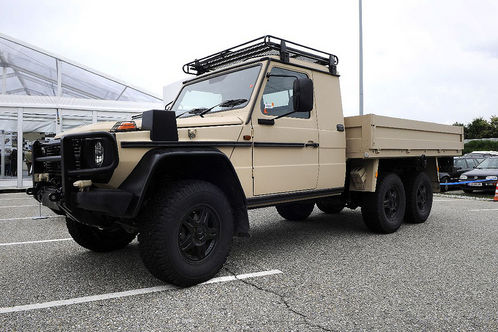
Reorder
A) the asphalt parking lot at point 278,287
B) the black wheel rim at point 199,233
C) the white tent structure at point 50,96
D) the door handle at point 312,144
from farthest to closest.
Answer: the white tent structure at point 50,96 → the door handle at point 312,144 → the black wheel rim at point 199,233 → the asphalt parking lot at point 278,287

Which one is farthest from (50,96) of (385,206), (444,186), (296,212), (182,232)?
(444,186)

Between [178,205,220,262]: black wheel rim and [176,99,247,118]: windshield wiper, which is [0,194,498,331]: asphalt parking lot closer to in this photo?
[178,205,220,262]: black wheel rim

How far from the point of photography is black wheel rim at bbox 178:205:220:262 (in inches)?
128

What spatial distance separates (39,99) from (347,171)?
45.0ft

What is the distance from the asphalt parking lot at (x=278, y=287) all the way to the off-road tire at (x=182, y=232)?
18 cm

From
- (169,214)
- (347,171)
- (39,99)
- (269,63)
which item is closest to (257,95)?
(269,63)

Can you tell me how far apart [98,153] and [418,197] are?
536 cm

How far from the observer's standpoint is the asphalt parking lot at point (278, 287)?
263 centimetres

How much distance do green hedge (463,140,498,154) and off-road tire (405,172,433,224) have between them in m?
26.2

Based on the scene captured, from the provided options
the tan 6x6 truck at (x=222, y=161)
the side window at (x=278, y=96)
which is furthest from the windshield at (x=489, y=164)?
the side window at (x=278, y=96)

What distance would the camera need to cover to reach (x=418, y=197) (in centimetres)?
641

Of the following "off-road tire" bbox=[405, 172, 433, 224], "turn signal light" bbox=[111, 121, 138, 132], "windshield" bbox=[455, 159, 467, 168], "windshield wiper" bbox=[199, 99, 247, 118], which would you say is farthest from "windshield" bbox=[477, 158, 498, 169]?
"turn signal light" bbox=[111, 121, 138, 132]

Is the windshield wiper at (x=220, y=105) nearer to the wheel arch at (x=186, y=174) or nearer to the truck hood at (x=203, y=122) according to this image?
the truck hood at (x=203, y=122)

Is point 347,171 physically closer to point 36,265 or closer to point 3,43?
point 36,265
